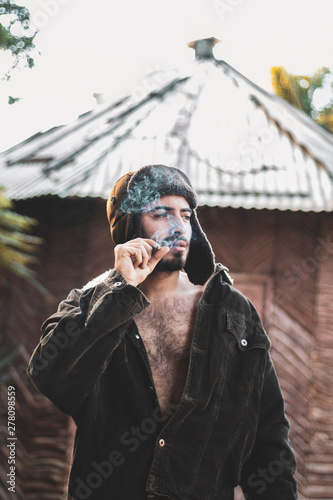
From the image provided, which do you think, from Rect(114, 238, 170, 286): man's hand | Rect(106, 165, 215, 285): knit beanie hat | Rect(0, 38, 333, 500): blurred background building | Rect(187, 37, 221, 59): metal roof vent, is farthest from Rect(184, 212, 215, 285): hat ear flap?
Rect(187, 37, 221, 59): metal roof vent

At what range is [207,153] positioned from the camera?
6328mm

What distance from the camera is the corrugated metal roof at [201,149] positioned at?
5844 mm

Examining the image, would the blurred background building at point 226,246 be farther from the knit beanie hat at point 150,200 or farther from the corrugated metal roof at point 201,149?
the knit beanie hat at point 150,200

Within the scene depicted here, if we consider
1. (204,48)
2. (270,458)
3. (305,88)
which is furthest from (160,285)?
(305,88)

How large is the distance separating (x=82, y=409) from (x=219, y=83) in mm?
5934

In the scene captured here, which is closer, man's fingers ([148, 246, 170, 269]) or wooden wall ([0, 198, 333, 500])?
man's fingers ([148, 246, 170, 269])

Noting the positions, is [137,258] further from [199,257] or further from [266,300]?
[266,300]

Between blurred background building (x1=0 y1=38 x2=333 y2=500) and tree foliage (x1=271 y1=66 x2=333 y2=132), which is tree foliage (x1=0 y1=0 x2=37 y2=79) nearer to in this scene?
blurred background building (x1=0 y1=38 x2=333 y2=500)

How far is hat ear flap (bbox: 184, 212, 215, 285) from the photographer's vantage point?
9.49ft

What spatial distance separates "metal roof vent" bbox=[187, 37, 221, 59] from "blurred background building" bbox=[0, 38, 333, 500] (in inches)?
77.3

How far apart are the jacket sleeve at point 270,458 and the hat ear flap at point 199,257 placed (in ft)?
1.70

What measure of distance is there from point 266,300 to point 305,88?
7010 mm

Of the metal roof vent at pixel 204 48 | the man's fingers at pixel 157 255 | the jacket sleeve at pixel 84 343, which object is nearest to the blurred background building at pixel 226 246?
the metal roof vent at pixel 204 48

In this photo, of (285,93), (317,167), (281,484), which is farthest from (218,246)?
(285,93)
